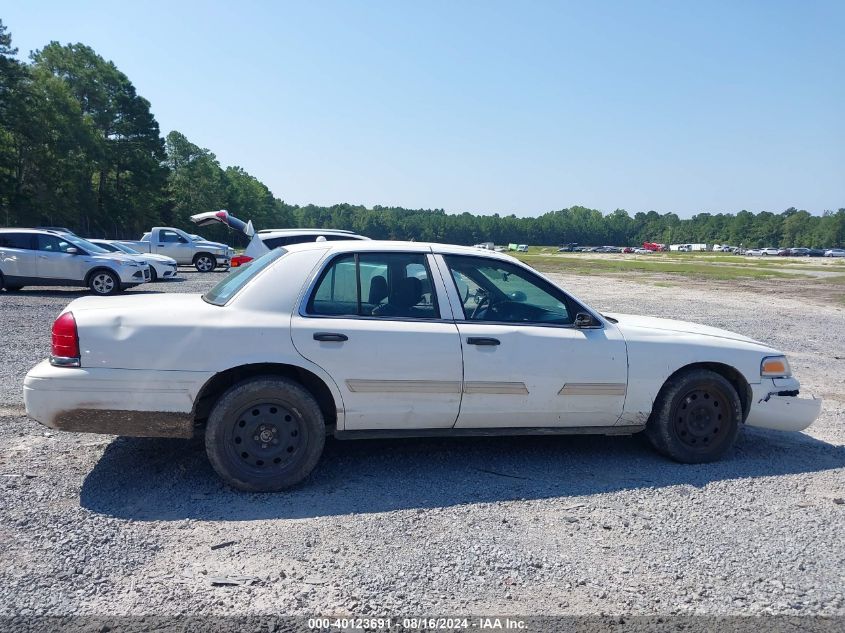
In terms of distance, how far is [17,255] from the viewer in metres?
15.7

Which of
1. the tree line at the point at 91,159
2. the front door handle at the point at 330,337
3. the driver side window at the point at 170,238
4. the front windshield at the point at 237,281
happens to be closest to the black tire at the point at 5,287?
the driver side window at the point at 170,238

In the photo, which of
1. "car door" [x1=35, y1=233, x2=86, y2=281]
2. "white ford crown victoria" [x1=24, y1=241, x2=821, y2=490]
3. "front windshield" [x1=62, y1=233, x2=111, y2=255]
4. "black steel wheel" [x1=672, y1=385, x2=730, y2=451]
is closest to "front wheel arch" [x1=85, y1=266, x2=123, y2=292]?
"car door" [x1=35, y1=233, x2=86, y2=281]

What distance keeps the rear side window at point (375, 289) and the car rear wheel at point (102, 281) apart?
13396mm

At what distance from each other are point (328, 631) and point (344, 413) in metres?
1.70

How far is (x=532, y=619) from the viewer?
2936 millimetres

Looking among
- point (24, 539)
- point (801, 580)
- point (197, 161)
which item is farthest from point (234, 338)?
point (197, 161)

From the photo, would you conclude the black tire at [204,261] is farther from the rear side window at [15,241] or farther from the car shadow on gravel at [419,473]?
the car shadow on gravel at [419,473]

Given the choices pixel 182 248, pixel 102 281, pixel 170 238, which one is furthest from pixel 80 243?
pixel 170 238

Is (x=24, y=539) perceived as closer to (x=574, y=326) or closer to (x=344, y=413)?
(x=344, y=413)

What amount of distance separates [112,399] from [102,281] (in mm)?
13345

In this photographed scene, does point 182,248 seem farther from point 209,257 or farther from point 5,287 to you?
point 5,287

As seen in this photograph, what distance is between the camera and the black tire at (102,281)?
52.4 feet

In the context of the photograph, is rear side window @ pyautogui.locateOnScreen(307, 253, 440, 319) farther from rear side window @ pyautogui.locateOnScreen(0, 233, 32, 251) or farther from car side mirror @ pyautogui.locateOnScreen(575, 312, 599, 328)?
rear side window @ pyautogui.locateOnScreen(0, 233, 32, 251)

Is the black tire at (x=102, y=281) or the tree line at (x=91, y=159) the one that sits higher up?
the tree line at (x=91, y=159)
